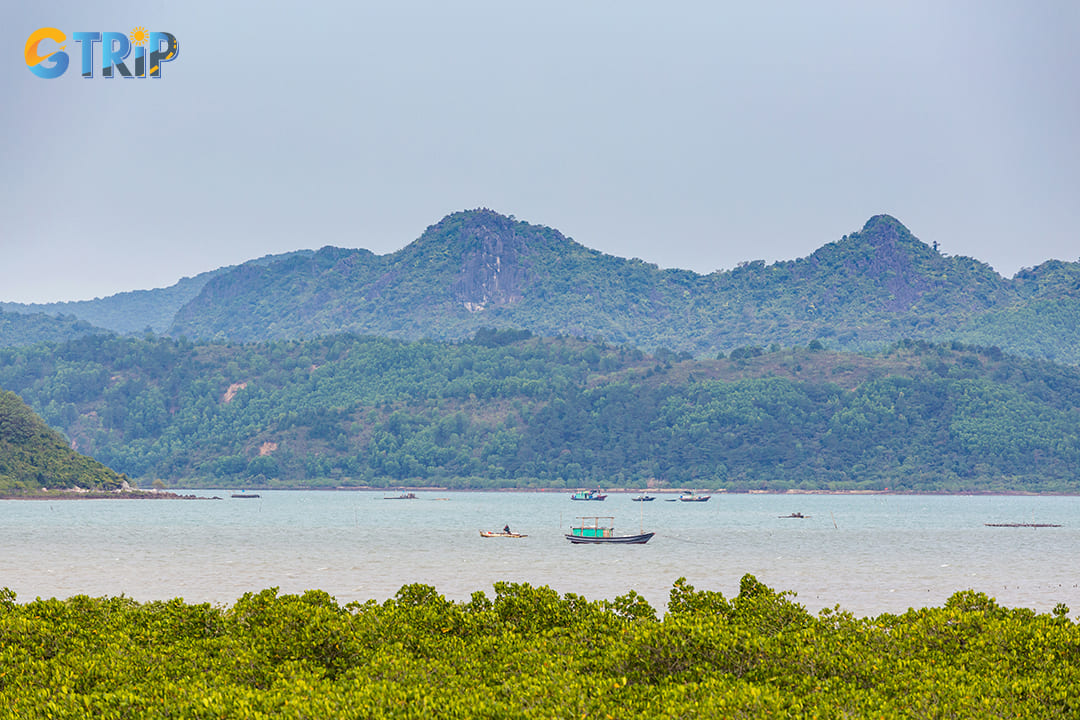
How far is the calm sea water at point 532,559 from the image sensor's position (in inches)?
A: 2864

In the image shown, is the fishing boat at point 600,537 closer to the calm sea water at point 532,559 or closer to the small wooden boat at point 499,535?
the calm sea water at point 532,559

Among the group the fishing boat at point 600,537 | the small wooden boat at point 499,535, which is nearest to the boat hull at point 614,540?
the fishing boat at point 600,537

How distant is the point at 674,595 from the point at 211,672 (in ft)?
39.3

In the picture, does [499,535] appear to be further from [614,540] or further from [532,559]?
[532,559]

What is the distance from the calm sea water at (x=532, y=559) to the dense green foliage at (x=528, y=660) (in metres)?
32.3

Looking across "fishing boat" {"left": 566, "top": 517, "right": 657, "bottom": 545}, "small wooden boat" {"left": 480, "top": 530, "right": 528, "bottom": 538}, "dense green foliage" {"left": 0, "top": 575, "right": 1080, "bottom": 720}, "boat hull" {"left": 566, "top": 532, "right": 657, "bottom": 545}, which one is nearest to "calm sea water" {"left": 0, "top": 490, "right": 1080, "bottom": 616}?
"small wooden boat" {"left": 480, "top": 530, "right": 528, "bottom": 538}

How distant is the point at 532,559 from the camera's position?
100m

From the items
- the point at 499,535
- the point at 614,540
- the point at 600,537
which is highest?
the point at 600,537

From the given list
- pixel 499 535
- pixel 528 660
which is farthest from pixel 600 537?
pixel 528 660

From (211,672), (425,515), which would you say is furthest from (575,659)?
(425,515)

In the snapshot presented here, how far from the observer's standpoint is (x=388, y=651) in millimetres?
24234

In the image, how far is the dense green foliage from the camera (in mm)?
19484

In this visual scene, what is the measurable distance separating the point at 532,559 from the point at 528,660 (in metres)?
78.0

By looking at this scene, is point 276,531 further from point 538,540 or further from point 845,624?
point 845,624
